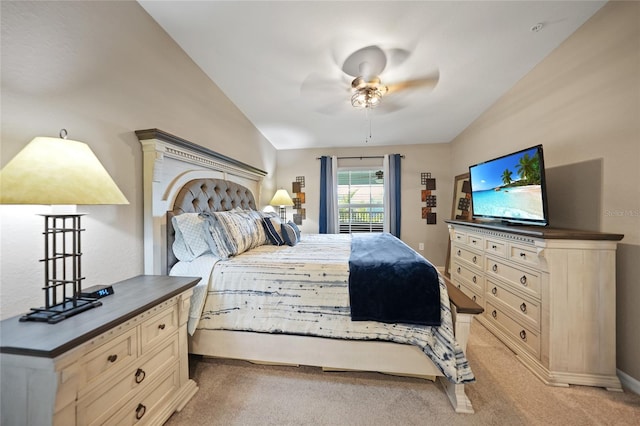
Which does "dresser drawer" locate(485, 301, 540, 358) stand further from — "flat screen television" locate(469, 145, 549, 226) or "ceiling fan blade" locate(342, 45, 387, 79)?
"ceiling fan blade" locate(342, 45, 387, 79)

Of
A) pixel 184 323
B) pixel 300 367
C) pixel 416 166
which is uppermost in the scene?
pixel 416 166

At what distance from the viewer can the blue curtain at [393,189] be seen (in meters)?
4.38

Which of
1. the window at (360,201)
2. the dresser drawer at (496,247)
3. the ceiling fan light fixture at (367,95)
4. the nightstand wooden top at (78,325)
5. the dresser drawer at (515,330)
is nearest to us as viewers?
the nightstand wooden top at (78,325)

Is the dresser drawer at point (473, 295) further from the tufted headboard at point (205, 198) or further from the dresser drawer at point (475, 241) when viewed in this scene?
the tufted headboard at point (205, 198)

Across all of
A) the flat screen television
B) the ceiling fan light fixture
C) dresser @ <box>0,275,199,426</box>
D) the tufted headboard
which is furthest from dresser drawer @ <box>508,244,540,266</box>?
the tufted headboard

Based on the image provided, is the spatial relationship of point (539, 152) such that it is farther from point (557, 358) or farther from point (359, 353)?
point (359, 353)

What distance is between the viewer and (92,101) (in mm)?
1286

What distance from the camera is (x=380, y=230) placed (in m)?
4.62

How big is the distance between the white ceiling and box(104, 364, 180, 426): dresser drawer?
2.31 m

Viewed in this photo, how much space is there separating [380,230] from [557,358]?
3.18 m

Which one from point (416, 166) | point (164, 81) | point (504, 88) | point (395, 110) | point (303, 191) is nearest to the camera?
point (164, 81)

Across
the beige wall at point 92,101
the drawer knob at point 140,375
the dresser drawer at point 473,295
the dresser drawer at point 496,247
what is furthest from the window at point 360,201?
the drawer knob at point 140,375

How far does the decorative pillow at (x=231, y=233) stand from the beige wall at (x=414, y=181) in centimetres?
252

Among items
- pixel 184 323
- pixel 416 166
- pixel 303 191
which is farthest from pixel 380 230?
pixel 184 323
